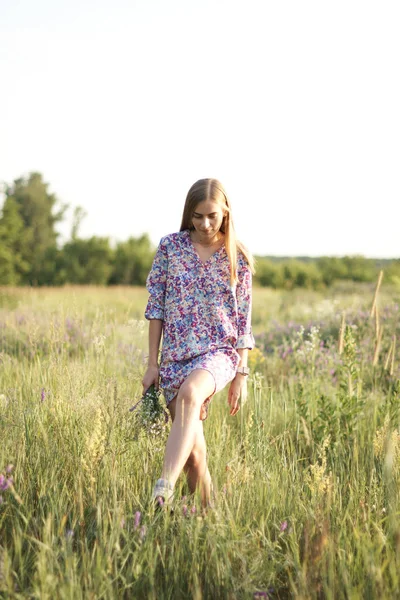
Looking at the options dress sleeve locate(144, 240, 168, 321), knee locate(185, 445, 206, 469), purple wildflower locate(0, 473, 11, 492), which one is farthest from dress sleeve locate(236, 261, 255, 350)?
purple wildflower locate(0, 473, 11, 492)

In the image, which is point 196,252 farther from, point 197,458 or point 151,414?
point 197,458

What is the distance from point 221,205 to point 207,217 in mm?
111

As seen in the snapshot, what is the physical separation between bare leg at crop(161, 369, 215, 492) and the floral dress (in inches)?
9.9

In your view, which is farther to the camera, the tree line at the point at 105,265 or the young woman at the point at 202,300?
the tree line at the point at 105,265

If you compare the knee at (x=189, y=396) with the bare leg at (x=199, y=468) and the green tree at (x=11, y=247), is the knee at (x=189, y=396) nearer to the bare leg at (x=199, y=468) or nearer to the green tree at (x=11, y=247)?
the bare leg at (x=199, y=468)

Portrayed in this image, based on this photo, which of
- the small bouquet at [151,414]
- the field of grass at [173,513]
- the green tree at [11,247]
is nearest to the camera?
the field of grass at [173,513]

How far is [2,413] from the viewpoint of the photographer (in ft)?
11.2

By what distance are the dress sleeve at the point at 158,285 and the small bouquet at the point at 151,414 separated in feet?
1.48

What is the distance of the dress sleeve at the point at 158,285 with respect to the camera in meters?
3.29

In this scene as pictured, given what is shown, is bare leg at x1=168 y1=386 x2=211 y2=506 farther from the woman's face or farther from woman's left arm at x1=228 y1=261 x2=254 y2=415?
the woman's face

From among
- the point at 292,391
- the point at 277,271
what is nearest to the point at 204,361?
the point at 292,391

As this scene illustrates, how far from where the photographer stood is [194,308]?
325cm

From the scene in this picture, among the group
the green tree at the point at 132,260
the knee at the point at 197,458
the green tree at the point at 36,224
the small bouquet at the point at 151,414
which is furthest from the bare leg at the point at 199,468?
the green tree at the point at 36,224

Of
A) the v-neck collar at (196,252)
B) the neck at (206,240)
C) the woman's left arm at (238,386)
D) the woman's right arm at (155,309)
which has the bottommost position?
the woman's left arm at (238,386)
